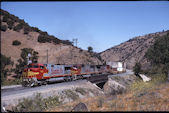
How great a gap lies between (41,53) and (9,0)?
59.9 metres

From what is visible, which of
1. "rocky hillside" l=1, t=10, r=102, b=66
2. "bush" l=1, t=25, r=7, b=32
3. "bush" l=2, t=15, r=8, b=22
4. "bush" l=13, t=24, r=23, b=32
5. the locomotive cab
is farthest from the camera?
"bush" l=2, t=15, r=8, b=22

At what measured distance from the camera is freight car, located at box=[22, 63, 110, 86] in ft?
79.7

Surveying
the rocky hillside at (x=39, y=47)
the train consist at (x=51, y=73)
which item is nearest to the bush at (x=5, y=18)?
the rocky hillside at (x=39, y=47)

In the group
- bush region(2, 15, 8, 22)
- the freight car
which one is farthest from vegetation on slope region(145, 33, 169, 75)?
bush region(2, 15, 8, 22)

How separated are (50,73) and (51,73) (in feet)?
1.03

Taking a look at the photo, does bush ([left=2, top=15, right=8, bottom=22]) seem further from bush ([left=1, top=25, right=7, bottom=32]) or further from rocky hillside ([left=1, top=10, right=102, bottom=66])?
bush ([left=1, top=25, right=7, bottom=32])

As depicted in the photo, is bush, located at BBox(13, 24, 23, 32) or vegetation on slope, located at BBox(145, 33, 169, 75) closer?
vegetation on slope, located at BBox(145, 33, 169, 75)

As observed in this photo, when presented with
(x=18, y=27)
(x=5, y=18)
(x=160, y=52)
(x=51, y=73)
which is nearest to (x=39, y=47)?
(x=18, y=27)

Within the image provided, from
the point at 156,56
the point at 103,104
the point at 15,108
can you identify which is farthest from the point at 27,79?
the point at 156,56

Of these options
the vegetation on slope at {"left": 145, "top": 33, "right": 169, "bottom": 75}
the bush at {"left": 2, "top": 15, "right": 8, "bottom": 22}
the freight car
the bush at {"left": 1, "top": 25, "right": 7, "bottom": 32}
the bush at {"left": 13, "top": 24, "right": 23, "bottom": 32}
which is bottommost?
the freight car

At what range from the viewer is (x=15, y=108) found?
14.2m

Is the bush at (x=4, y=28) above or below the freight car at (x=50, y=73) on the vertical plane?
above

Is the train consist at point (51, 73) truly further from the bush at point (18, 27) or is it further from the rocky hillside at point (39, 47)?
the bush at point (18, 27)

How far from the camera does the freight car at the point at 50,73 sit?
2430cm
